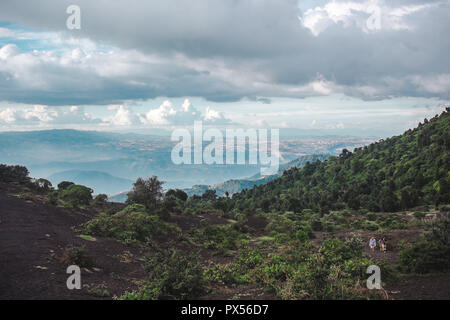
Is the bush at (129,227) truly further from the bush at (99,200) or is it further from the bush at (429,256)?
the bush at (429,256)

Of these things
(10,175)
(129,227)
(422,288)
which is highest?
(10,175)

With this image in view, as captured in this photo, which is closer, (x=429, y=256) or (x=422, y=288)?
(x=422, y=288)

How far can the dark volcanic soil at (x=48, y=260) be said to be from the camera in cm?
846

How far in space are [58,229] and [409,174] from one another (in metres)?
51.7

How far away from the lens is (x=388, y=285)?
9.88 metres

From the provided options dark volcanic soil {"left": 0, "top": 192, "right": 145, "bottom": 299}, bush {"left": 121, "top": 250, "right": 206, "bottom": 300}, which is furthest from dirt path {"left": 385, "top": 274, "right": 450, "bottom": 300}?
dark volcanic soil {"left": 0, "top": 192, "right": 145, "bottom": 299}

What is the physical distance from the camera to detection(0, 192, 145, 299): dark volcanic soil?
846 centimetres

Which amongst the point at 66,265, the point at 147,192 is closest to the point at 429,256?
the point at 66,265

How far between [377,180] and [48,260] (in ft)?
183

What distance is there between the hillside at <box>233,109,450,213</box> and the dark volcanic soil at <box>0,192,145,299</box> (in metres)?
34.0

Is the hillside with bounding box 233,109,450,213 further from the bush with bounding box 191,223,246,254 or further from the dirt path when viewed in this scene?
the dirt path

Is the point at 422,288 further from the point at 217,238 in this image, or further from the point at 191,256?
the point at 217,238

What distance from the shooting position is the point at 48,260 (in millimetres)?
11000
